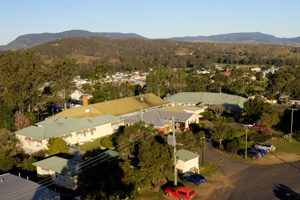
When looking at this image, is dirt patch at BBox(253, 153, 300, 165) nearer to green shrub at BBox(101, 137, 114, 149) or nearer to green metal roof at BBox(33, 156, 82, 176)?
green shrub at BBox(101, 137, 114, 149)

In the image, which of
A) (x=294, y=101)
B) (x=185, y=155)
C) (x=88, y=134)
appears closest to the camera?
(x=185, y=155)

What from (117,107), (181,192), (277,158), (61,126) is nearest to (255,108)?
(277,158)

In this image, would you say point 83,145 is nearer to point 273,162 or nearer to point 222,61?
point 273,162

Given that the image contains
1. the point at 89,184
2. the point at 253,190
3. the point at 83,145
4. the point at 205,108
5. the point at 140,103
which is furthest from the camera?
the point at 205,108

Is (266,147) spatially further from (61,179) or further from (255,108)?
(61,179)

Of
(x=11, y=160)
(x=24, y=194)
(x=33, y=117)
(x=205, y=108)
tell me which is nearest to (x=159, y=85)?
(x=205, y=108)

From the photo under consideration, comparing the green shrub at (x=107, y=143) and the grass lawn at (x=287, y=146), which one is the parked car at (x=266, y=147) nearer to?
the grass lawn at (x=287, y=146)
